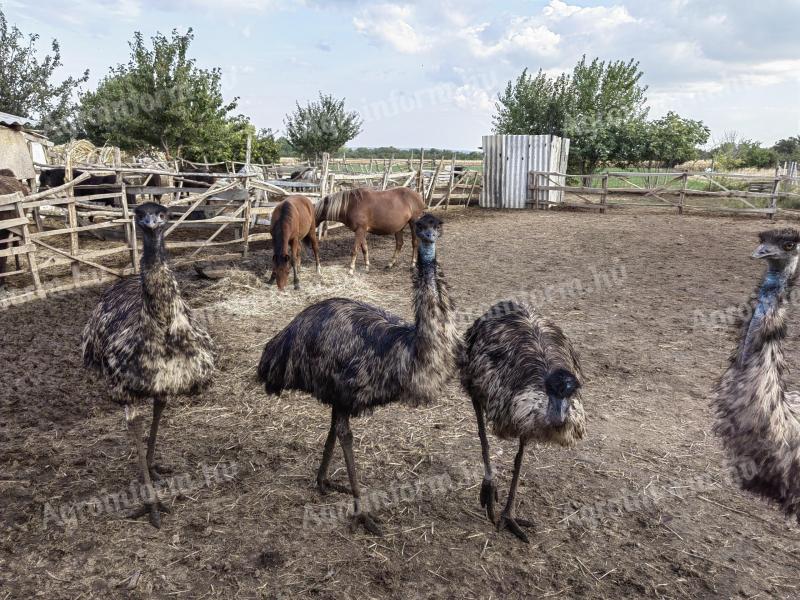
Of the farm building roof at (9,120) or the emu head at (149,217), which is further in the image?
the farm building roof at (9,120)

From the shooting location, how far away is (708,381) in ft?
18.4

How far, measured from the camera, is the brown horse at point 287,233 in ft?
28.7

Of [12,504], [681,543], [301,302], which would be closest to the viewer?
[681,543]

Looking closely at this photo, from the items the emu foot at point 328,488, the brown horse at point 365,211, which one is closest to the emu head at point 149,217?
the emu foot at point 328,488

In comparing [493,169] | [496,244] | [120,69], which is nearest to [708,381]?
[496,244]

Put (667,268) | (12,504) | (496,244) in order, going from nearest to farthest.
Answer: (12,504), (667,268), (496,244)

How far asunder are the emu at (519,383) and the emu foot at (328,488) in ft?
3.15

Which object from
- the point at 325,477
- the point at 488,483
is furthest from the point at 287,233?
the point at 488,483

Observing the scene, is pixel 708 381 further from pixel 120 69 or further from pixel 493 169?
pixel 120 69

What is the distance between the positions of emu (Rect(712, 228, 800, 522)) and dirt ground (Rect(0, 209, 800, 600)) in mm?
715

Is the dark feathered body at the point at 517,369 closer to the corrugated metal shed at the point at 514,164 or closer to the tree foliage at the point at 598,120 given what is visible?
the corrugated metal shed at the point at 514,164

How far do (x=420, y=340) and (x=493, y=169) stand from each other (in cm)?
1788

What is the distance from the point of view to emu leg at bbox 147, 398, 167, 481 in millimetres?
3671

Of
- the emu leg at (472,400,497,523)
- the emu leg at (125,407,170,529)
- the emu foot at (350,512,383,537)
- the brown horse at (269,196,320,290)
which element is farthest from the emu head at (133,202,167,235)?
the brown horse at (269,196,320,290)
